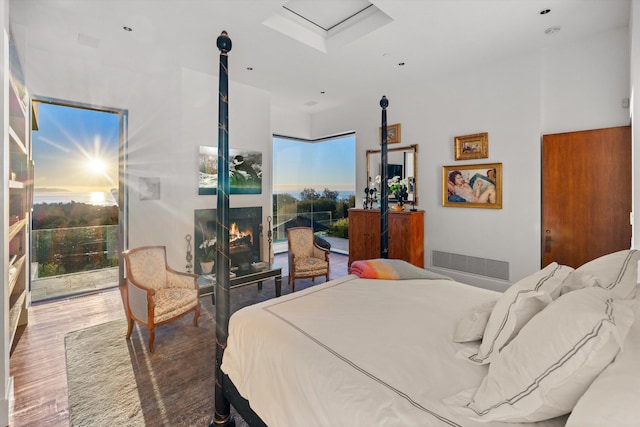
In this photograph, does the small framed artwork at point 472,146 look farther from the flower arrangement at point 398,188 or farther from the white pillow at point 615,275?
the white pillow at point 615,275

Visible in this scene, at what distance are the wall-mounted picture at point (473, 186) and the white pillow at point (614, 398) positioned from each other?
3.73 m

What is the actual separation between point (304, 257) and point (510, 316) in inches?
141

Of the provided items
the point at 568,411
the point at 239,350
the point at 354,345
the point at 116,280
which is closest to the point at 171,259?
the point at 116,280

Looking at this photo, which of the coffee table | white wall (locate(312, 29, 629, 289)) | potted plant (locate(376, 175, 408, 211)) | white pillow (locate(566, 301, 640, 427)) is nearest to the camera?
white pillow (locate(566, 301, 640, 427))

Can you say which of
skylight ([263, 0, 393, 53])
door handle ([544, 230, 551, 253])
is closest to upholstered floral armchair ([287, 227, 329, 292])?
skylight ([263, 0, 393, 53])

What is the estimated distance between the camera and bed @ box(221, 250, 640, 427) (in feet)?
3.05

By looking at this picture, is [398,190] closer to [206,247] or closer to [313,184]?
[313,184]

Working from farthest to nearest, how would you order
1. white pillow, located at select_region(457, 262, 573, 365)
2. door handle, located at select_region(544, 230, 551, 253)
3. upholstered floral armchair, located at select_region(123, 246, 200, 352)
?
door handle, located at select_region(544, 230, 551, 253) < upholstered floral armchair, located at select_region(123, 246, 200, 352) < white pillow, located at select_region(457, 262, 573, 365)

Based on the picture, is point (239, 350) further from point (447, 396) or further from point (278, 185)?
point (278, 185)

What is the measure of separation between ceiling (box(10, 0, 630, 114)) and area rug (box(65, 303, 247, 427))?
10.3 feet

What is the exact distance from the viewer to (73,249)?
4590 mm

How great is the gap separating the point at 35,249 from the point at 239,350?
4.14m

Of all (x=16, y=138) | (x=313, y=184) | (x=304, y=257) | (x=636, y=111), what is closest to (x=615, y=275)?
(x=636, y=111)

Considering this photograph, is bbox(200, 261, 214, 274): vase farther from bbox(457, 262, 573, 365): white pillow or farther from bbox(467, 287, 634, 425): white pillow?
bbox(467, 287, 634, 425): white pillow
